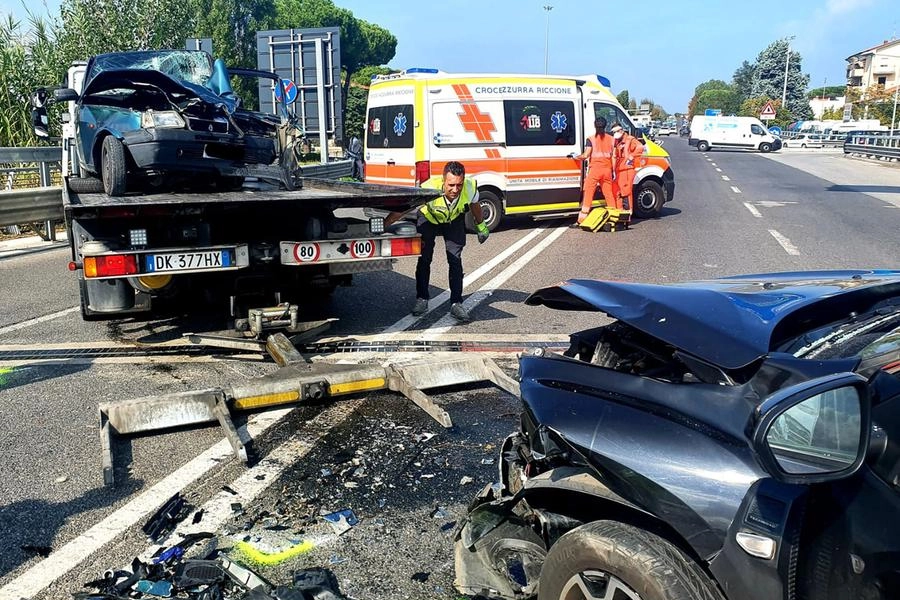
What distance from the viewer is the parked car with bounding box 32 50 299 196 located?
6.89 m

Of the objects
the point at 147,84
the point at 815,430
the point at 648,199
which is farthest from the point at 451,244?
the point at 648,199

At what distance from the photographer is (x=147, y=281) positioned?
6.03 m

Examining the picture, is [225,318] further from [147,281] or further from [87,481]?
[87,481]

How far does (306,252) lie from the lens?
6184 millimetres

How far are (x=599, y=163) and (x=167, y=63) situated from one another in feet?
24.4

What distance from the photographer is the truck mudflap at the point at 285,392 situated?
4.40 meters

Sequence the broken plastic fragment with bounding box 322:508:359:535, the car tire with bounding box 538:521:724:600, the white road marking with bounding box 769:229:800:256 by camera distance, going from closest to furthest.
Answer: the car tire with bounding box 538:521:724:600 → the broken plastic fragment with bounding box 322:508:359:535 → the white road marking with bounding box 769:229:800:256

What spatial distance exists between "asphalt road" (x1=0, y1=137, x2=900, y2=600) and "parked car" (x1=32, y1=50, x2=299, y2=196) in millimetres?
1378

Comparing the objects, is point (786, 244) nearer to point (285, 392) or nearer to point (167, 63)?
point (167, 63)

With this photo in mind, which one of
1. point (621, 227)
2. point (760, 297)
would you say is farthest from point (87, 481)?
point (621, 227)

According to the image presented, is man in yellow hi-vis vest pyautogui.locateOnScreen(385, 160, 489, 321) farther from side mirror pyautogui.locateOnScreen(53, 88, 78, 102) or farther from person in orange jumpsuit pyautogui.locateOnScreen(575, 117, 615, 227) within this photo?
person in orange jumpsuit pyautogui.locateOnScreen(575, 117, 615, 227)

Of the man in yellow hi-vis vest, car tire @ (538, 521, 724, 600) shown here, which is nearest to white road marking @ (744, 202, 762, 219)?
the man in yellow hi-vis vest

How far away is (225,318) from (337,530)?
431 cm

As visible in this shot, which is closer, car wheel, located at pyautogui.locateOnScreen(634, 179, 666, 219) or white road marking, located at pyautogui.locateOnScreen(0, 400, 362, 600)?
white road marking, located at pyautogui.locateOnScreen(0, 400, 362, 600)
